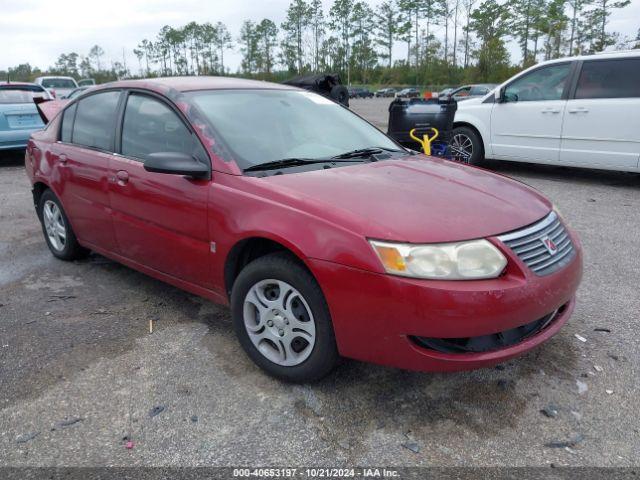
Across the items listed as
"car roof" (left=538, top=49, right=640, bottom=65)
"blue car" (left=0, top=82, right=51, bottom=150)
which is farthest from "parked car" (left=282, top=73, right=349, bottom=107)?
"blue car" (left=0, top=82, right=51, bottom=150)

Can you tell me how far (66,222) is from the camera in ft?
14.3

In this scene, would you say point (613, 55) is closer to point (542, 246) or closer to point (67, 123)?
point (542, 246)

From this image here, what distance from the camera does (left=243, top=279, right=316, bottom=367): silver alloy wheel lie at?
2.58 m

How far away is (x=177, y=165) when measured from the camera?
2.84 m

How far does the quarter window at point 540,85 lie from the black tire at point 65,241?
6316 millimetres

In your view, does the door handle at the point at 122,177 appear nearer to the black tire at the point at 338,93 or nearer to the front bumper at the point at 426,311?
the front bumper at the point at 426,311

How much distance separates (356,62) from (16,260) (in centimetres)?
9556

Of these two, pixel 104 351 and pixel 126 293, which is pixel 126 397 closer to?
pixel 104 351

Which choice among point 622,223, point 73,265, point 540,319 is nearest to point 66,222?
point 73,265

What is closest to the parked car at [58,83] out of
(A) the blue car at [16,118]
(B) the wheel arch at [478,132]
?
(A) the blue car at [16,118]

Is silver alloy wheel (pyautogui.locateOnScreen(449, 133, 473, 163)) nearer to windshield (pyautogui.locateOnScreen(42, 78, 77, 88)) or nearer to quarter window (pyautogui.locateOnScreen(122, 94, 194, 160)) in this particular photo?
quarter window (pyautogui.locateOnScreen(122, 94, 194, 160))

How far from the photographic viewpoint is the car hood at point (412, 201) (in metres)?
2.33

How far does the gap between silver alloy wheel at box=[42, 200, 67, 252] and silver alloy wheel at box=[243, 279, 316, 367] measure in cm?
246

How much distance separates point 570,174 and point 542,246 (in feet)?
21.9
